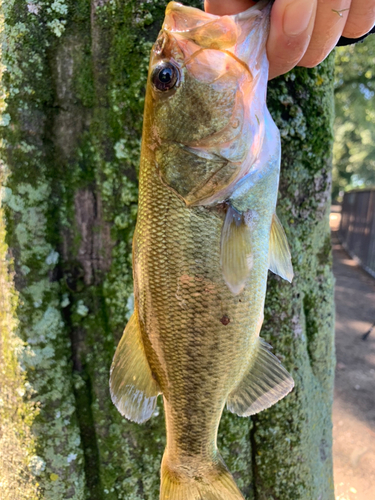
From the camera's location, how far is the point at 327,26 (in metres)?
1.36

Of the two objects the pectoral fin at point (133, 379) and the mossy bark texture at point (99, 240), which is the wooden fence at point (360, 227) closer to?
the mossy bark texture at point (99, 240)

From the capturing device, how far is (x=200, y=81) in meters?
1.40

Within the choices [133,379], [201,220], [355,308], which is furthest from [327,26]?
[355,308]

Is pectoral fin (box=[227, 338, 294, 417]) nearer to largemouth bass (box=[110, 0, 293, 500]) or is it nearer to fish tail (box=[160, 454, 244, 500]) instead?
largemouth bass (box=[110, 0, 293, 500])

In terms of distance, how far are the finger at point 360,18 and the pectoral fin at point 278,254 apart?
2.66 ft

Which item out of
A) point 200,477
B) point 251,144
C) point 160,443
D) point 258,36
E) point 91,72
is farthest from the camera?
point 160,443

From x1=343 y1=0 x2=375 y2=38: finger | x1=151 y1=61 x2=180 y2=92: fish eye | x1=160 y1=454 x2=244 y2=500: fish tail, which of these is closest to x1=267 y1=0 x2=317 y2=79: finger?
x1=343 y1=0 x2=375 y2=38: finger

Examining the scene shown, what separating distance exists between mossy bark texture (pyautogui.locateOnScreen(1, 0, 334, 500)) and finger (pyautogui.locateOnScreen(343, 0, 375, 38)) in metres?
0.59

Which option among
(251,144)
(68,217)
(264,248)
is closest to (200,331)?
(264,248)

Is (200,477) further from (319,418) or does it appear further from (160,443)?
(319,418)

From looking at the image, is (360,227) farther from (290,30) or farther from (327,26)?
(290,30)

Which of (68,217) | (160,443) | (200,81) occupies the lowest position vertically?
(160,443)

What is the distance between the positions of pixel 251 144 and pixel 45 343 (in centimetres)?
162

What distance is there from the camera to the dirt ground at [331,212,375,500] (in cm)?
430
